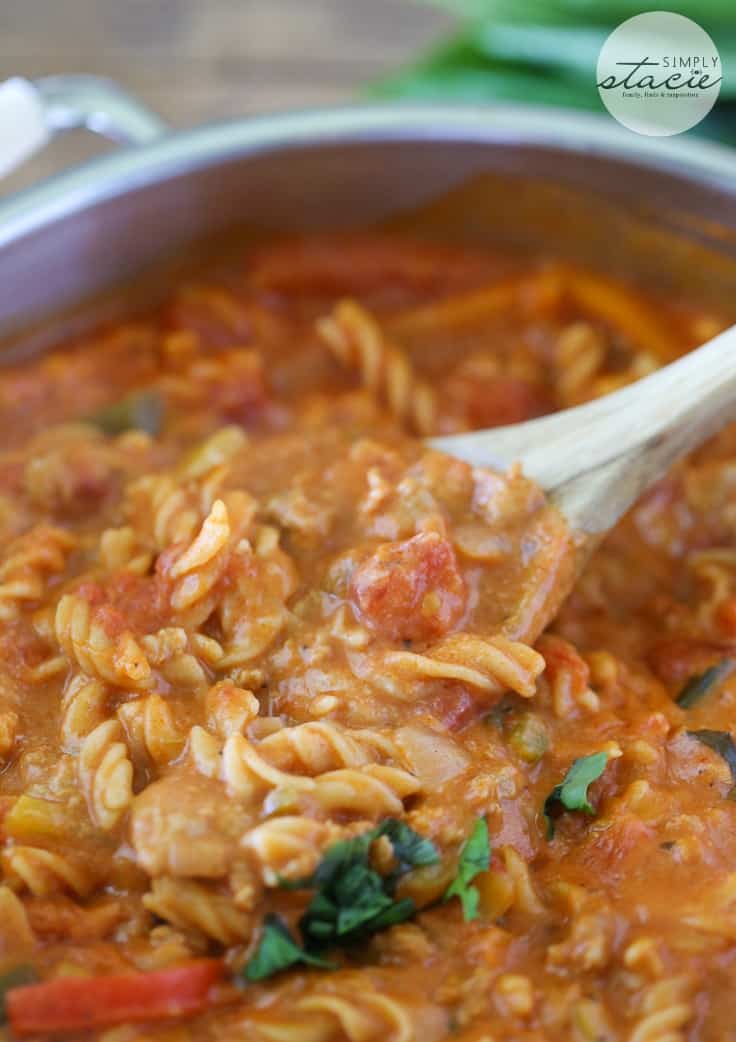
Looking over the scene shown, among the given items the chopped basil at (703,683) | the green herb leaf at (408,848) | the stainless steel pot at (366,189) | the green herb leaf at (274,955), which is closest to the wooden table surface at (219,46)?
the stainless steel pot at (366,189)

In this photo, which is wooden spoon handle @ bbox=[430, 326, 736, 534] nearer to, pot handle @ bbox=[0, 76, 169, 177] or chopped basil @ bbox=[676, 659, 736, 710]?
chopped basil @ bbox=[676, 659, 736, 710]

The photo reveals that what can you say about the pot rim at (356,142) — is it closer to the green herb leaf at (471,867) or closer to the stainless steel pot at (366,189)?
the stainless steel pot at (366,189)

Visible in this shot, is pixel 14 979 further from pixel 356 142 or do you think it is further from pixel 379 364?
pixel 356 142

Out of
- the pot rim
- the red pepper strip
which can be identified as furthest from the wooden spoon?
the red pepper strip

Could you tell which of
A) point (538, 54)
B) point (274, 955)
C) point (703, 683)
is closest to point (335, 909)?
point (274, 955)

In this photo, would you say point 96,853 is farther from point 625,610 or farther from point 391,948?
point 625,610
